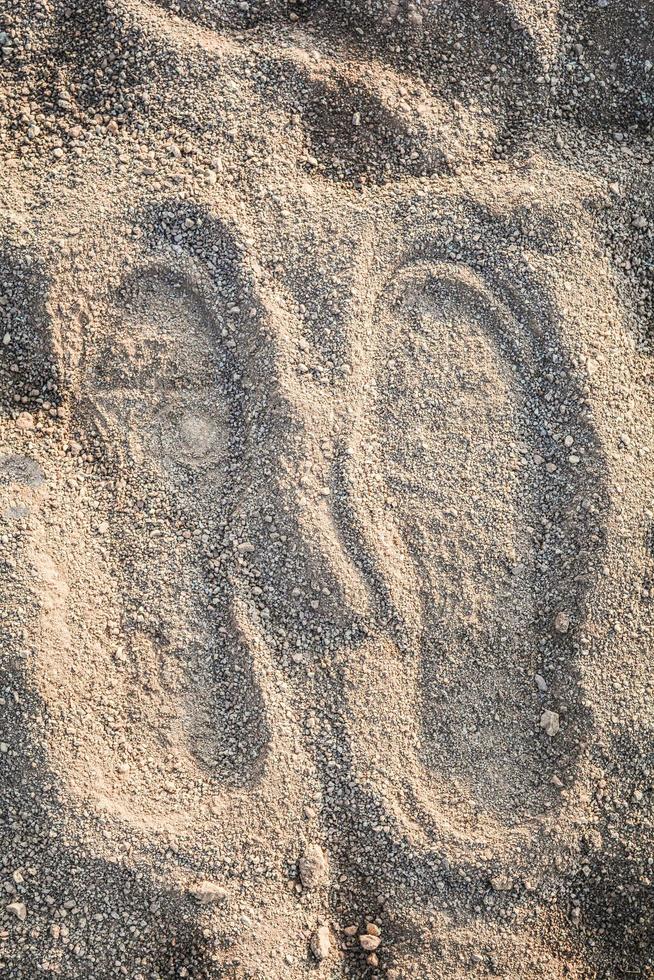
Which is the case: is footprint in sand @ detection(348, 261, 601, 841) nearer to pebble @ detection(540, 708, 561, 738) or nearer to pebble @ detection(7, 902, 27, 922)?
pebble @ detection(540, 708, 561, 738)

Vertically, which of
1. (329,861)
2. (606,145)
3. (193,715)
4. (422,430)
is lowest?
(329,861)

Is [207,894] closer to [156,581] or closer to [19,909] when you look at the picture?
[19,909]

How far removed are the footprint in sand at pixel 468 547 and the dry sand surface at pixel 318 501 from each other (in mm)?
12

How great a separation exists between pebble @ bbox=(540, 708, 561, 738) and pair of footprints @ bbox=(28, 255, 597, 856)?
0.03 m

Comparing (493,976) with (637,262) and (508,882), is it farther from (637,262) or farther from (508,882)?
(637,262)

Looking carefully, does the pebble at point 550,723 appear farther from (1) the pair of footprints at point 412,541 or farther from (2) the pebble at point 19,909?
(2) the pebble at point 19,909

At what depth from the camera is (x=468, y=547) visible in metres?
2.91

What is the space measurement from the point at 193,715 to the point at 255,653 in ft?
1.06

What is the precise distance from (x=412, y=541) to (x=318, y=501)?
385 mm

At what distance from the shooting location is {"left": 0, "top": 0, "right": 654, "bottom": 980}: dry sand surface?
8.85 ft

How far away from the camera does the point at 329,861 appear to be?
9.02ft

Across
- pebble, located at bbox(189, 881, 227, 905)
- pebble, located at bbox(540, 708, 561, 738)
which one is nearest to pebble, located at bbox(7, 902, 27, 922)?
pebble, located at bbox(189, 881, 227, 905)

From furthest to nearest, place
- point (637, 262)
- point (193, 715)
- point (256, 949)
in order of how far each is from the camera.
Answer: point (637, 262) < point (193, 715) < point (256, 949)

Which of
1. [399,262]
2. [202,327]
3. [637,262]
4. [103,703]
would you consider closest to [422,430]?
[399,262]
